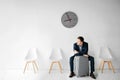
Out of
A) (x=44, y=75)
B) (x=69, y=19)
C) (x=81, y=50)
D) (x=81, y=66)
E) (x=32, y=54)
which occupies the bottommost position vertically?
(x=44, y=75)

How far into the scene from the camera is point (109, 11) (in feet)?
20.7

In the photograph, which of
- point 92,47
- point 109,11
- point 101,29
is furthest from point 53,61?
point 109,11

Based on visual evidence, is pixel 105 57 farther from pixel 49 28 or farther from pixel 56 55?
pixel 49 28

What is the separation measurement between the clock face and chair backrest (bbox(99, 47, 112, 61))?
4.42 ft

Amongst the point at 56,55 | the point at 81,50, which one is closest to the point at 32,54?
the point at 56,55

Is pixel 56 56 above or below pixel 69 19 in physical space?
below

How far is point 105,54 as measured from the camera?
621 cm

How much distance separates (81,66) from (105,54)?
127 centimetres

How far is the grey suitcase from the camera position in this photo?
5.36 m

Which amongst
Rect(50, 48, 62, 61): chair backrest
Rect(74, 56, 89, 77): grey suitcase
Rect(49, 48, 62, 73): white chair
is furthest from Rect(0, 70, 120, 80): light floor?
Rect(50, 48, 62, 61): chair backrest

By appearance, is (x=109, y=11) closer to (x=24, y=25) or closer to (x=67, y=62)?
(x=67, y=62)

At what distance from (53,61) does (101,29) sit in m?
1.99

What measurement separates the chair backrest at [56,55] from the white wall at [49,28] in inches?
6.6

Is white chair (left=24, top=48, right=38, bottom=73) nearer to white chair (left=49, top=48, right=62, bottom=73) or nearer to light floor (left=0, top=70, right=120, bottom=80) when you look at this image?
light floor (left=0, top=70, right=120, bottom=80)
